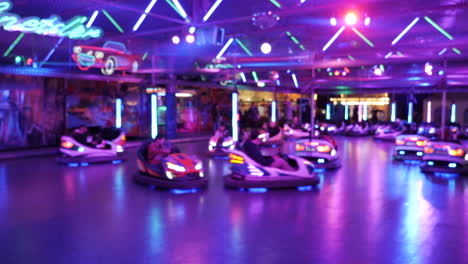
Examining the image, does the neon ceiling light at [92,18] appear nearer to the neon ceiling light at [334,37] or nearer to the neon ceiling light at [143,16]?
the neon ceiling light at [143,16]

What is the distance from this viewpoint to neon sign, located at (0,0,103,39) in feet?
25.8

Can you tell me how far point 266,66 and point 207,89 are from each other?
6.13 meters

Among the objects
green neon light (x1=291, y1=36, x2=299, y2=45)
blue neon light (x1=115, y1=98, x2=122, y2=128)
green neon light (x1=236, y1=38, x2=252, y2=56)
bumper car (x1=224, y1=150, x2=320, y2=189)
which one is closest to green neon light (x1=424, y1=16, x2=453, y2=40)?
green neon light (x1=291, y1=36, x2=299, y2=45)

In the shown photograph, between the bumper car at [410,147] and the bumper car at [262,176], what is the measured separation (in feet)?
14.0

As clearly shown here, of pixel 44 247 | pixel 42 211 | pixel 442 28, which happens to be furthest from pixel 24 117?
pixel 442 28

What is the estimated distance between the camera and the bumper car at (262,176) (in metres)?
5.96

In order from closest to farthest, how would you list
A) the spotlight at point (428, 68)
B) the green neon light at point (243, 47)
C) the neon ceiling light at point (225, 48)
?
1. the green neon light at point (243, 47)
2. the neon ceiling light at point (225, 48)
3. the spotlight at point (428, 68)

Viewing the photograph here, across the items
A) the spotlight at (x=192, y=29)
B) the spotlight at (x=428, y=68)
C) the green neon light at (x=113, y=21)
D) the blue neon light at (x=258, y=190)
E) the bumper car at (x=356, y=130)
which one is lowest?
the blue neon light at (x=258, y=190)

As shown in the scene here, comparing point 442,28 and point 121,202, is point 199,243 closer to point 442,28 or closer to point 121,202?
point 121,202

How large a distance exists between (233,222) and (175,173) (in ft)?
6.10

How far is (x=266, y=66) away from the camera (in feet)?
39.3

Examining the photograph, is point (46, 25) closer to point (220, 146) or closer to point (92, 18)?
point (92, 18)

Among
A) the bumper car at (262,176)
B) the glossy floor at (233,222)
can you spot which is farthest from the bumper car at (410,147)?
the bumper car at (262,176)

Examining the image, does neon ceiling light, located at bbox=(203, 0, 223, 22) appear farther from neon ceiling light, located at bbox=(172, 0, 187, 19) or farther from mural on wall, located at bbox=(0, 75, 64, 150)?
mural on wall, located at bbox=(0, 75, 64, 150)
